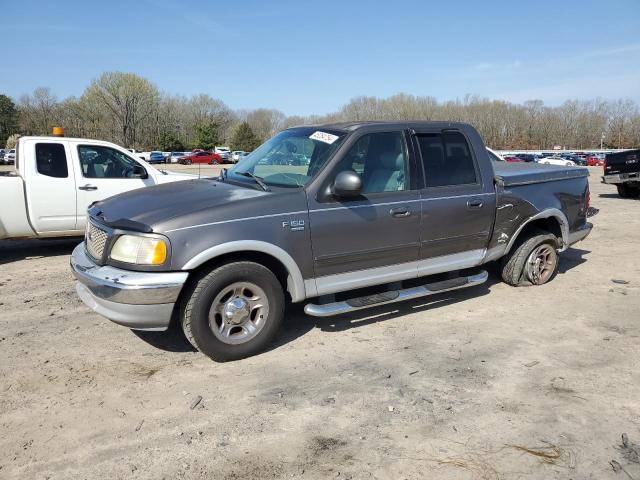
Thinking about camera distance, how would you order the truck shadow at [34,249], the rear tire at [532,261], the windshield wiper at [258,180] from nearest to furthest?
1. the windshield wiper at [258,180]
2. the rear tire at [532,261]
3. the truck shadow at [34,249]

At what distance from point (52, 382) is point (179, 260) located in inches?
52.3

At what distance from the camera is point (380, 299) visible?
4.62 meters

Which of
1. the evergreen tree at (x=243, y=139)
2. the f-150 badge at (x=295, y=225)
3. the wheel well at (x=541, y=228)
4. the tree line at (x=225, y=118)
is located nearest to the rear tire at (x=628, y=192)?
the wheel well at (x=541, y=228)

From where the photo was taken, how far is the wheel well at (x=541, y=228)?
6117 mm

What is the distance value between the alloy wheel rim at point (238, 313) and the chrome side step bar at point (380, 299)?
1.34 feet

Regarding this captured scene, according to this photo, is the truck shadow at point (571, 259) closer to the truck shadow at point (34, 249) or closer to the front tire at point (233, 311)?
the front tire at point (233, 311)

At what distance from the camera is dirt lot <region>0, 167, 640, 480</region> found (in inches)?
113

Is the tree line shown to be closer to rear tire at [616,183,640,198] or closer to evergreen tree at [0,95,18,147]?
evergreen tree at [0,95,18,147]

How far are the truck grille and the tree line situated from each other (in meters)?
60.1

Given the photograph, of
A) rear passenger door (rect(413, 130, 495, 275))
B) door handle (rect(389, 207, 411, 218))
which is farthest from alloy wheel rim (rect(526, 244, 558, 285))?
door handle (rect(389, 207, 411, 218))

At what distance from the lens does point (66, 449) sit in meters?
2.97

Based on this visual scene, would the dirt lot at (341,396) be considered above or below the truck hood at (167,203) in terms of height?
below

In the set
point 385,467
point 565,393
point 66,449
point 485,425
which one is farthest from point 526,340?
point 66,449

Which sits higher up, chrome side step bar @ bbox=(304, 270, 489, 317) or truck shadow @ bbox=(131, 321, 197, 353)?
chrome side step bar @ bbox=(304, 270, 489, 317)
